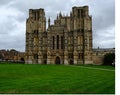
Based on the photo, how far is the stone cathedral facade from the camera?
8738cm

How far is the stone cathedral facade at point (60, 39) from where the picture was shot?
87375mm

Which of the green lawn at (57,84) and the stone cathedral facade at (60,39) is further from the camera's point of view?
the stone cathedral facade at (60,39)

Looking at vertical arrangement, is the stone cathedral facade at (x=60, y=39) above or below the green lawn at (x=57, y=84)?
above

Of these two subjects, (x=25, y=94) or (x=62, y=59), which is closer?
(x=25, y=94)

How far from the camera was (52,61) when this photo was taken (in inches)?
3546

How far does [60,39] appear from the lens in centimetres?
8944

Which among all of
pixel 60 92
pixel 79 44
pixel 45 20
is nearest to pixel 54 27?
pixel 45 20

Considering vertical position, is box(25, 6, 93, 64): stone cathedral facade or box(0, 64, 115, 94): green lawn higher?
box(25, 6, 93, 64): stone cathedral facade

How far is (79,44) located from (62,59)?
721 cm

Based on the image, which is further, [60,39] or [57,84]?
[60,39]

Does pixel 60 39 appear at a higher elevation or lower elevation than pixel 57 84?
higher

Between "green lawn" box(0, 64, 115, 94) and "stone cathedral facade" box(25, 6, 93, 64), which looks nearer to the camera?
"green lawn" box(0, 64, 115, 94)
